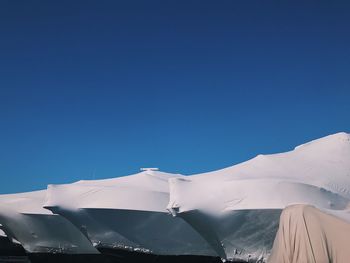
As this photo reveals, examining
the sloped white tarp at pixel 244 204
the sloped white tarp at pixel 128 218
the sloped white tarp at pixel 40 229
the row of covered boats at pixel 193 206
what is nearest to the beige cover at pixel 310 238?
the row of covered boats at pixel 193 206

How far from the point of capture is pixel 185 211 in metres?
16.4

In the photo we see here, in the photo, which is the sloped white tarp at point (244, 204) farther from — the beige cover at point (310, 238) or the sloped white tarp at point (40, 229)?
the sloped white tarp at point (40, 229)

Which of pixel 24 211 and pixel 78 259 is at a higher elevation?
pixel 24 211

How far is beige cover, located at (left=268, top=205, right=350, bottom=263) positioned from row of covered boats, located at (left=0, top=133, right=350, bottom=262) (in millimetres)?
7927

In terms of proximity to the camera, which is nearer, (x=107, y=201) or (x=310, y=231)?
(x=310, y=231)

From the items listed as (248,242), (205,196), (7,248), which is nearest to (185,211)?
(205,196)

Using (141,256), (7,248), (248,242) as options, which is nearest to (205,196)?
(248,242)

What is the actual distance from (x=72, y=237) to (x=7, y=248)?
25.4 meters

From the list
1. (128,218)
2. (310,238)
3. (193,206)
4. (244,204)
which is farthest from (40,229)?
(310,238)

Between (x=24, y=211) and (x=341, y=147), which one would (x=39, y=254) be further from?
(x=341, y=147)

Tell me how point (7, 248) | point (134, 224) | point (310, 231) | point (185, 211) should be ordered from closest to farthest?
point (310, 231)
point (185, 211)
point (134, 224)
point (7, 248)

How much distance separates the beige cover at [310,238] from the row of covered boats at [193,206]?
793 centimetres

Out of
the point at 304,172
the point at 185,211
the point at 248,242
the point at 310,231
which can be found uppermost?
the point at 304,172

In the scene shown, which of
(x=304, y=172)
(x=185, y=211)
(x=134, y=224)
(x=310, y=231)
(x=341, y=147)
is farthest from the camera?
(x=134, y=224)
